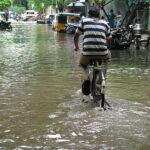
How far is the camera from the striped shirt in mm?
7957

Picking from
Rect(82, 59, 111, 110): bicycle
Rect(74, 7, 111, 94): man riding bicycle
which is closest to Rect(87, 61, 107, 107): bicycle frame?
Rect(82, 59, 111, 110): bicycle

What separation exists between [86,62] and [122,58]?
9.41 metres

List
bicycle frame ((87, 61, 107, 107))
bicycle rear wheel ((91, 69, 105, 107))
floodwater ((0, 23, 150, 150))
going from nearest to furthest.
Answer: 1. floodwater ((0, 23, 150, 150))
2. bicycle frame ((87, 61, 107, 107))
3. bicycle rear wheel ((91, 69, 105, 107))

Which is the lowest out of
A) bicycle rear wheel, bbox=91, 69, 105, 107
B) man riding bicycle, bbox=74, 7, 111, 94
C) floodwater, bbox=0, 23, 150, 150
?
floodwater, bbox=0, 23, 150, 150

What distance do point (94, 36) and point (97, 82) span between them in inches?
32.3

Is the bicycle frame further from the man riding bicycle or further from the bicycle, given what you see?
the man riding bicycle

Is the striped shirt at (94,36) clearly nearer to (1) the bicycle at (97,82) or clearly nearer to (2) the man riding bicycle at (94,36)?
(2) the man riding bicycle at (94,36)

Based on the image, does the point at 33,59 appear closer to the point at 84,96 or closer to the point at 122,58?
the point at 122,58

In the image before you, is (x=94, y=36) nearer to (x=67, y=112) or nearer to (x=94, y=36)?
(x=94, y=36)

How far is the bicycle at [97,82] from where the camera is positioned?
7.77m

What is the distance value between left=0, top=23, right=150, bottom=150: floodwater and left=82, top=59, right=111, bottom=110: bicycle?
0.21 meters

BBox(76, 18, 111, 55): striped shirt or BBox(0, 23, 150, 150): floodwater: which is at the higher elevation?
BBox(76, 18, 111, 55): striped shirt

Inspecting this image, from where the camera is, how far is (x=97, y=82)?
804cm

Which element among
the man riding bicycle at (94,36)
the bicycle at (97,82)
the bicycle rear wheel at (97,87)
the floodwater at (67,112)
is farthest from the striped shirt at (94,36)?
the floodwater at (67,112)
